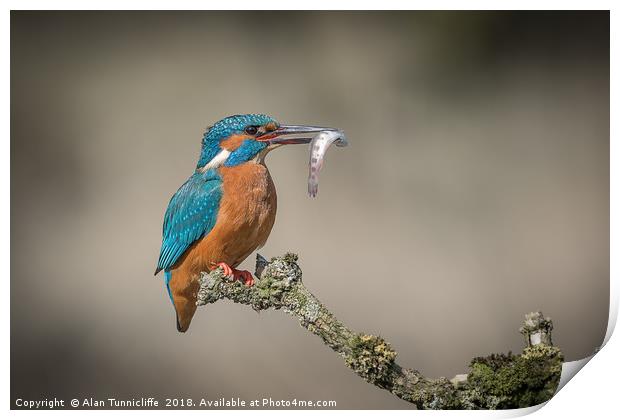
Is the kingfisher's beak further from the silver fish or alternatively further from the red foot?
the red foot

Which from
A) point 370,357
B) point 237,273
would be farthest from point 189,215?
point 370,357

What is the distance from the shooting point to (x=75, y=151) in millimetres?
4848

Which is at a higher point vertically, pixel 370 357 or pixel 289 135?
pixel 289 135

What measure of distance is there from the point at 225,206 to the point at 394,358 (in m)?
1.03

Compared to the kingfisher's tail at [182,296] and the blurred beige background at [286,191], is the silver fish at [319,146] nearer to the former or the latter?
the blurred beige background at [286,191]

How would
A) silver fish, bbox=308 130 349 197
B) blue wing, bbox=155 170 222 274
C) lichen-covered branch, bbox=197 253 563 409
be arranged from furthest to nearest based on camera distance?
silver fish, bbox=308 130 349 197 → blue wing, bbox=155 170 222 274 → lichen-covered branch, bbox=197 253 563 409

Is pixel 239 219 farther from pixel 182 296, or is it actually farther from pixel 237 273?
pixel 182 296

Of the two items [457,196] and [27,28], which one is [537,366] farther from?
[27,28]

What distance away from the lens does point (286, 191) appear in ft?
15.9

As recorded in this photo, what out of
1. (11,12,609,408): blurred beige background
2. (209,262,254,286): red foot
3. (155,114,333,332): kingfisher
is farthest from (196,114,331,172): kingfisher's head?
(209,262,254,286): red foot

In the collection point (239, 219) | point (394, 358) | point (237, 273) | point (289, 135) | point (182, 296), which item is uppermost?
point (289, 135)

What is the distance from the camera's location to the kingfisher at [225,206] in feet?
15.1

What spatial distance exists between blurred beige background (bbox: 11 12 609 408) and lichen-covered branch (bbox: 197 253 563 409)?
10 centimetres

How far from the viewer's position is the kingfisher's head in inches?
184
